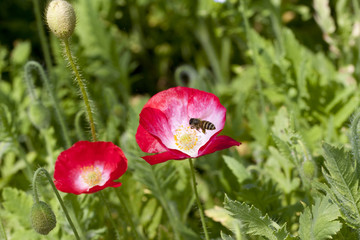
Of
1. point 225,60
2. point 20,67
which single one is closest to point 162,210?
point 20,67

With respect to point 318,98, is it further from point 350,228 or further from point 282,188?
point 350,228

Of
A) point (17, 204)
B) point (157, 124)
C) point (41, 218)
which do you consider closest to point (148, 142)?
point (157, 124)

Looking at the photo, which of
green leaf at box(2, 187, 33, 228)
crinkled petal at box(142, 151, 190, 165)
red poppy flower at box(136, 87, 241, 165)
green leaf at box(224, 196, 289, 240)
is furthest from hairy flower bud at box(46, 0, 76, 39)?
green leaf at box(2, 187, 33, 228)

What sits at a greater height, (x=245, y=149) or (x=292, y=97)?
(x=292, y=97)

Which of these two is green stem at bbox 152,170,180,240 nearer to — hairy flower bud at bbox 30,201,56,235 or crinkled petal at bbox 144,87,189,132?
crinkled petal at bbox 144,87,189,132

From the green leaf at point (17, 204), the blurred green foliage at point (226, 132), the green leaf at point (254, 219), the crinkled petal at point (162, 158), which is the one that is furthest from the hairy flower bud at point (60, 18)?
the green leaf at point (17, 204)

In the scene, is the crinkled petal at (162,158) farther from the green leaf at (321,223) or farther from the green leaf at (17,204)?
the green leaf at (17,204)
